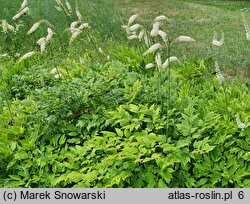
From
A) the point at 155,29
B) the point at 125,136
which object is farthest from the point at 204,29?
the point at 125,136

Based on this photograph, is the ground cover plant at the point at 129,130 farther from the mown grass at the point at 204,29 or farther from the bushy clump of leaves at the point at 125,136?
the mown grass at the point at 204,29

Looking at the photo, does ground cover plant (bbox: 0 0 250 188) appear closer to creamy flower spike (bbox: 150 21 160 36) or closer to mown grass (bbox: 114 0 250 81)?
creamy flower spike (bbox: 150 21 160 36)

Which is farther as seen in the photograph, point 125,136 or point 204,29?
point 204,29

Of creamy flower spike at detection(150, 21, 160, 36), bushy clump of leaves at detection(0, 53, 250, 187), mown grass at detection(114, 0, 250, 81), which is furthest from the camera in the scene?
mown grass at detection(114, 0, 250, 81)

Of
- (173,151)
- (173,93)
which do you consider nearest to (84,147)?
(173,151)

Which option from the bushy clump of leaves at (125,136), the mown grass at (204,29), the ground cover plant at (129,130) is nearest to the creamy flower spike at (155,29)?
the ground cover plant at (129,130)

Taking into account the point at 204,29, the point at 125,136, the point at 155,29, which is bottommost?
the point at 125,136

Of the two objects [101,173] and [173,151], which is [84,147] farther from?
[173,151]

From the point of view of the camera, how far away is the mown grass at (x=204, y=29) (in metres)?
7.66

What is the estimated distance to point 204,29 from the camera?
10.1 m

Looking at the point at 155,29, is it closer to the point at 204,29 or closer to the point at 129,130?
the point at 129,130

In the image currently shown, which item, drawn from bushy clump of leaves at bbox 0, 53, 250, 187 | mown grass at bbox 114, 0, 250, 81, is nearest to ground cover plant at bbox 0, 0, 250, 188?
bushy clump of leaves at bbox 0, 53, 250, 187

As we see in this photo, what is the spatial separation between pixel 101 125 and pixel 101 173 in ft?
1.77

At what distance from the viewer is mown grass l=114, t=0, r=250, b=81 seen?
7664mm
